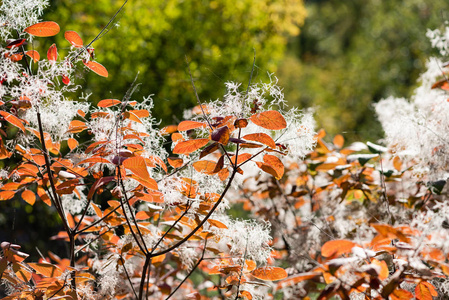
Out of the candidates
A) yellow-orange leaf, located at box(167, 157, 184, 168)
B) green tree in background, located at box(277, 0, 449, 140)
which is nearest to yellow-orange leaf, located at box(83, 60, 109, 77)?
yellow-orange leaf, located at box(167, 157, 184, 168)

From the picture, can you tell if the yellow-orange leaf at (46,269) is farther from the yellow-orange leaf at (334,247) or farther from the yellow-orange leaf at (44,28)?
the yellow-orange leaf at (334,247)

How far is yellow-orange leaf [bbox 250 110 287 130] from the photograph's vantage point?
0.98m

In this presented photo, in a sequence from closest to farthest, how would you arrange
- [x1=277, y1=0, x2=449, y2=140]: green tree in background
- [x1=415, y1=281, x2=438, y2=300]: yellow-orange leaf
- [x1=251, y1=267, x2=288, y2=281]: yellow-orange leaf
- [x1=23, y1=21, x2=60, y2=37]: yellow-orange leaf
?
[x1=415, y1=281, x2=438, y2=300]: yellow-orange leaf < [x1=23, y1=21, x2=60, y2=37]: yellow-orange leaf < [x1=251, y1=267, x2=288, y2=281]: yellow-orange leaf < [x1=277, y1=0, x2=449, y2=140]: green tree in background

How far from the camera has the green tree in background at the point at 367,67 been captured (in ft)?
37.2

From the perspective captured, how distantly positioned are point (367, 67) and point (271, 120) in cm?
1266

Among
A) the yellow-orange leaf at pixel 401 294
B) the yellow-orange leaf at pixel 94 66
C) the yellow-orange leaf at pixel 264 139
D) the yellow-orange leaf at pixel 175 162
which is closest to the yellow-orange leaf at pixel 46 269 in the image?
the yellow-orange leaf at pixel 175 162

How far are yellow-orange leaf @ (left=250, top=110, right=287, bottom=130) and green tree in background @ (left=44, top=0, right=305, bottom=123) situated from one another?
1518 millimetres

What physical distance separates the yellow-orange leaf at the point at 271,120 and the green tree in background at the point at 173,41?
1.52 metres

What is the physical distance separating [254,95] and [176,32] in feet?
11.1

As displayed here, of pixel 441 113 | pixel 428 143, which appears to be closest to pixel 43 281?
pixel 428 143

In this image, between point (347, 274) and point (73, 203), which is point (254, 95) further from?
point (73, 203)

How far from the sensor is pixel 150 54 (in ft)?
12.6

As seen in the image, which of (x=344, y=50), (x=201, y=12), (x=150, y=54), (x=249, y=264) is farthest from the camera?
(x=344, y=50)

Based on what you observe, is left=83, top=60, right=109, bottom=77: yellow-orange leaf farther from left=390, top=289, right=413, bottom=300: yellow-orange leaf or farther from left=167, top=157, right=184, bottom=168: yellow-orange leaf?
left=390, top=289, right=413, bottom=300: yellow-orange leaf
